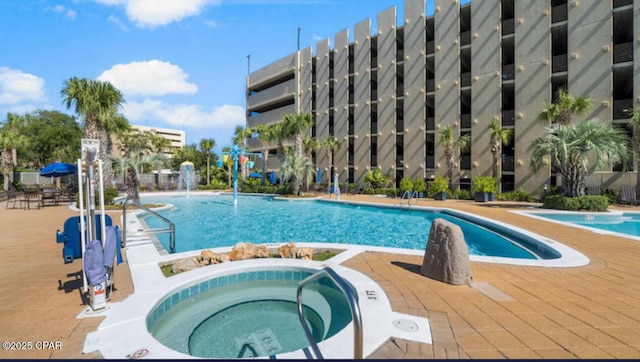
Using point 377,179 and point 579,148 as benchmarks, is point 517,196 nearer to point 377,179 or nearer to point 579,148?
point 579,148

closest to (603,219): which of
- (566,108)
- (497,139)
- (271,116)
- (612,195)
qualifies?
(612,195)

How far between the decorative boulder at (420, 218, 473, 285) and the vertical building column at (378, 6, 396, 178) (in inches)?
903

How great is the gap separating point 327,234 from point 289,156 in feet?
49.8

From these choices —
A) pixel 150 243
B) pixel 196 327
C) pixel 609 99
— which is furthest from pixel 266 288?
pixel 609 99

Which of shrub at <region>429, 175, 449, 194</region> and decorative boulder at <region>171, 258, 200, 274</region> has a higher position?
shrub at <region>429, 175, 449, 194</region>

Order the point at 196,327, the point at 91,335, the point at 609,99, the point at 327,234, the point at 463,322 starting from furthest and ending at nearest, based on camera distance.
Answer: the point at 609,99, the point at 327,234, the point at 196,327, the point at 463,322, the point at 91,335

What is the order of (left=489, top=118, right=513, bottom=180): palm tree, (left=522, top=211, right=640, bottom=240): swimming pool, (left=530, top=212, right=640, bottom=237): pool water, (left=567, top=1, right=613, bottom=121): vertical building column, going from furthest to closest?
1. (left=489, top=118, right=513, bottom=180): palm tree
2. (left=567, top=1, right=613, bottom=121): vertical building column
3. (left=522, top=211, right=640, bottom=240): swimming pool
4. (left=530, top=212, right=640, bottom=237): pool water

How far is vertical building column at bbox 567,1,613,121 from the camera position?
1780cm

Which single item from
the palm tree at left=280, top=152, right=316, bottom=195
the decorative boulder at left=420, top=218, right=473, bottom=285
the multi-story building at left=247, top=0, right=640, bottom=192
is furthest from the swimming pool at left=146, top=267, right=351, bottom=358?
the multi-story building at left=247, top=0, right=640, bottom=192

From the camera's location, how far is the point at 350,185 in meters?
28.8

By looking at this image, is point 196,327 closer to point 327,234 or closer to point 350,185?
point 327,234

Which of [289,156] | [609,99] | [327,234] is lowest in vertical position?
[327,234]

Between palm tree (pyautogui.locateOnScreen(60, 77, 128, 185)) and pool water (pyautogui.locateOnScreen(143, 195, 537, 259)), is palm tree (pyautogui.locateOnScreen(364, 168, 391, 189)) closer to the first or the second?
pool water (pyautogui.locateOnScreen(143, 195, 537, 259))

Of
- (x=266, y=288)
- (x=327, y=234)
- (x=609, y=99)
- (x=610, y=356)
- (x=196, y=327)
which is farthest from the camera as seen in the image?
(x=609, y=99)
